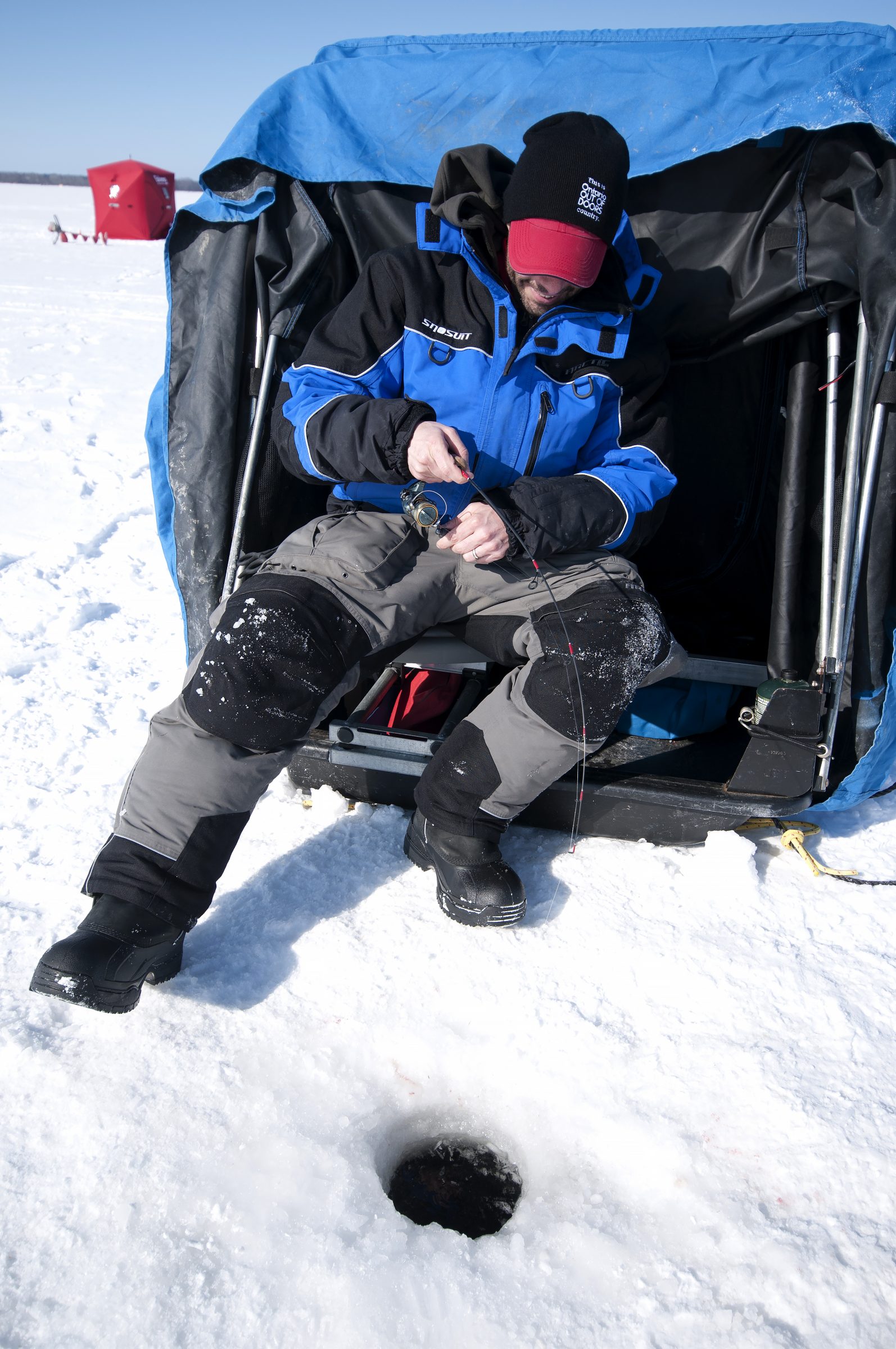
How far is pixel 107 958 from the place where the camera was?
1.68 meters

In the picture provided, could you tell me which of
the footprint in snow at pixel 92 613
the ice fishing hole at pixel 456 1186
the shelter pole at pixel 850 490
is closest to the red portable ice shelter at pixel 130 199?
the footprint in snow at pixel 92 613

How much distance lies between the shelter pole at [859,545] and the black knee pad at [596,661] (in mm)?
488

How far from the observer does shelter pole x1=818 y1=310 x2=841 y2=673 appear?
2266mm

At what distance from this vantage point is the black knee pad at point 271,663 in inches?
71.3

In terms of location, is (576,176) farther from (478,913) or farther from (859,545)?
(478,913)

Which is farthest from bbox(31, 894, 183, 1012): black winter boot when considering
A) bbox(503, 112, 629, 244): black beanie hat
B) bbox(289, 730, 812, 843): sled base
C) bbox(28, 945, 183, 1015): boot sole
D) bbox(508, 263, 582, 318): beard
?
bbox(503, 112, 629, 244): black beanie hat

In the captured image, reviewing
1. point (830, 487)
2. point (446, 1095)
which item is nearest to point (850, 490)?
point (830, 487)

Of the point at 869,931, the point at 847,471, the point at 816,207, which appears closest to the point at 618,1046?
the point at 869,931

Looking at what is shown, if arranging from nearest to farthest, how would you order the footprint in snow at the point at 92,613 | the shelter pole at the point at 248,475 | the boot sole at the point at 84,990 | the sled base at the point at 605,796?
the boot sole at the point at 84,990 < the sled base at the point at 605,796 < the shelter pole at the point at 248,475 < the footprint in snow at the point at 92,613

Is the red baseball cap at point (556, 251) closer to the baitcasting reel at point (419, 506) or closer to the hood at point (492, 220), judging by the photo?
the hood at point (492, 220)

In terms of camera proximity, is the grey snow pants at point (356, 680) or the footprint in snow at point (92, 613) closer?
the grey snow pants at point (356, 680)

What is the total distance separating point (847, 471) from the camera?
2225 millimetres

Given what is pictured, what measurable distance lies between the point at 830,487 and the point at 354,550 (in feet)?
3.96

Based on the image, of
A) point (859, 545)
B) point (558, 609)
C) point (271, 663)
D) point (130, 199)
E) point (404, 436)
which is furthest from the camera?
point (130, 199)
